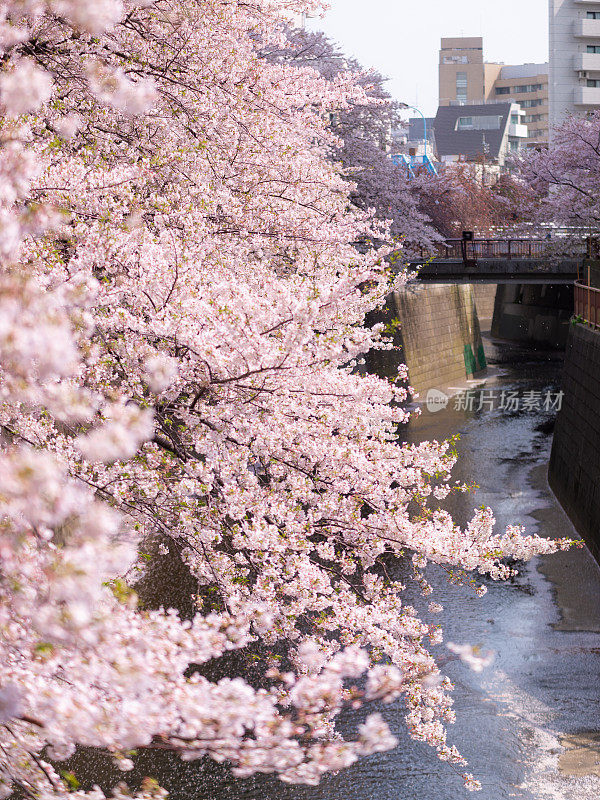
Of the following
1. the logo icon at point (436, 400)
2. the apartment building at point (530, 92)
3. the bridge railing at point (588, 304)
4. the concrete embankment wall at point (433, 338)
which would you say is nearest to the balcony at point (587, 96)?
the concrete embankment wall at point (433, 338)

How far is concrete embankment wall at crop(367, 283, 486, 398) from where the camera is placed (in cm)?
3774

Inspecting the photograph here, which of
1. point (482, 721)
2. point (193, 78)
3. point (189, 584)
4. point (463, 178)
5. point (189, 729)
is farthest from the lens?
point (463, 178)

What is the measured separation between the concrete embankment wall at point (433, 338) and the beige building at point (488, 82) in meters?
79.1

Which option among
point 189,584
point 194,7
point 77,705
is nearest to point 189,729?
point 77,705

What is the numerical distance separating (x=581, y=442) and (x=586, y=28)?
67.5 m

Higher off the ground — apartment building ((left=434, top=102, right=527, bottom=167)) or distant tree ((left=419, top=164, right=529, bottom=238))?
apartment building ((left=434, top=102, right=527, bottom=167))

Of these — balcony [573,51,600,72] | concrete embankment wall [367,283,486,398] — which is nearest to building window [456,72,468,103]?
balcony [573,51,600,72]

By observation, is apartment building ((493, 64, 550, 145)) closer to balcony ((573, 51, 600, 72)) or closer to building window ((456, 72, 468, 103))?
Result: building window ((456, 72, 468, 103))

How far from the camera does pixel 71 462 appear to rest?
6.50 m

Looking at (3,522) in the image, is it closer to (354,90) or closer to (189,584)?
(189,584)

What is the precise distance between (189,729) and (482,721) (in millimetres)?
9009

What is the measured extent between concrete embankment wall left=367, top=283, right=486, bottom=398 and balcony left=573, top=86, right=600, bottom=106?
3635 centimetres

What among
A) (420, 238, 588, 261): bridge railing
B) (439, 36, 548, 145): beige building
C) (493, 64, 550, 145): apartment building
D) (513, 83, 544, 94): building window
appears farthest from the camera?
(439, 36, 548, 145): beige building

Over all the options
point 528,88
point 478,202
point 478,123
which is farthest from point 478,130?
point 478,202
